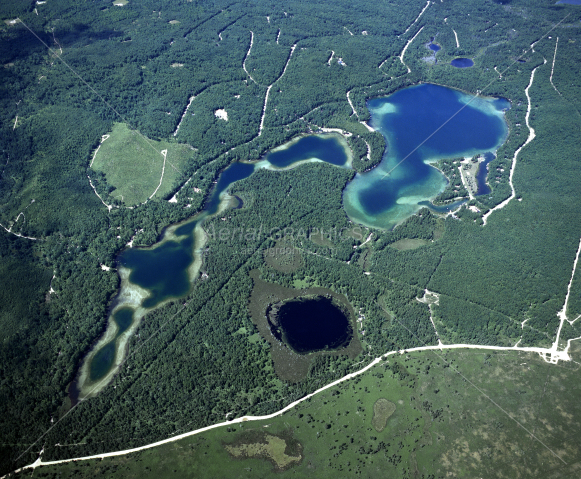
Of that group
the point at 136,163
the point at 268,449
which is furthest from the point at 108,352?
the point at 136,163

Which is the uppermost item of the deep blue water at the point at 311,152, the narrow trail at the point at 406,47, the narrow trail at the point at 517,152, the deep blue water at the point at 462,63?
the narrow trail at the point at 406,47

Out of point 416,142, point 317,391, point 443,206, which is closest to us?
point 317,391

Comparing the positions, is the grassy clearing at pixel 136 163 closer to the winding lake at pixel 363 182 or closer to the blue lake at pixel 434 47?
the winding lake at pixel 363 182

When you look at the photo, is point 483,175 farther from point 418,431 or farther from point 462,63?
point 418,431

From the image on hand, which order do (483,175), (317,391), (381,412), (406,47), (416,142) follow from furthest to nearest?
→ (406,47)
(416,142)
(483,175)
(317,391)
(381,412)

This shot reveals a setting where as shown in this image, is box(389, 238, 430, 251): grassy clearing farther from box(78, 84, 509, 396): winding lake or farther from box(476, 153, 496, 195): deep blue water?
box(476, 153, 496, 195): deep blue water

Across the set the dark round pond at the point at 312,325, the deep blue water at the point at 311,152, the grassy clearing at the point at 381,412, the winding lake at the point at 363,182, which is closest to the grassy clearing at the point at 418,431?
the grassy clearing at the point at 381,412
